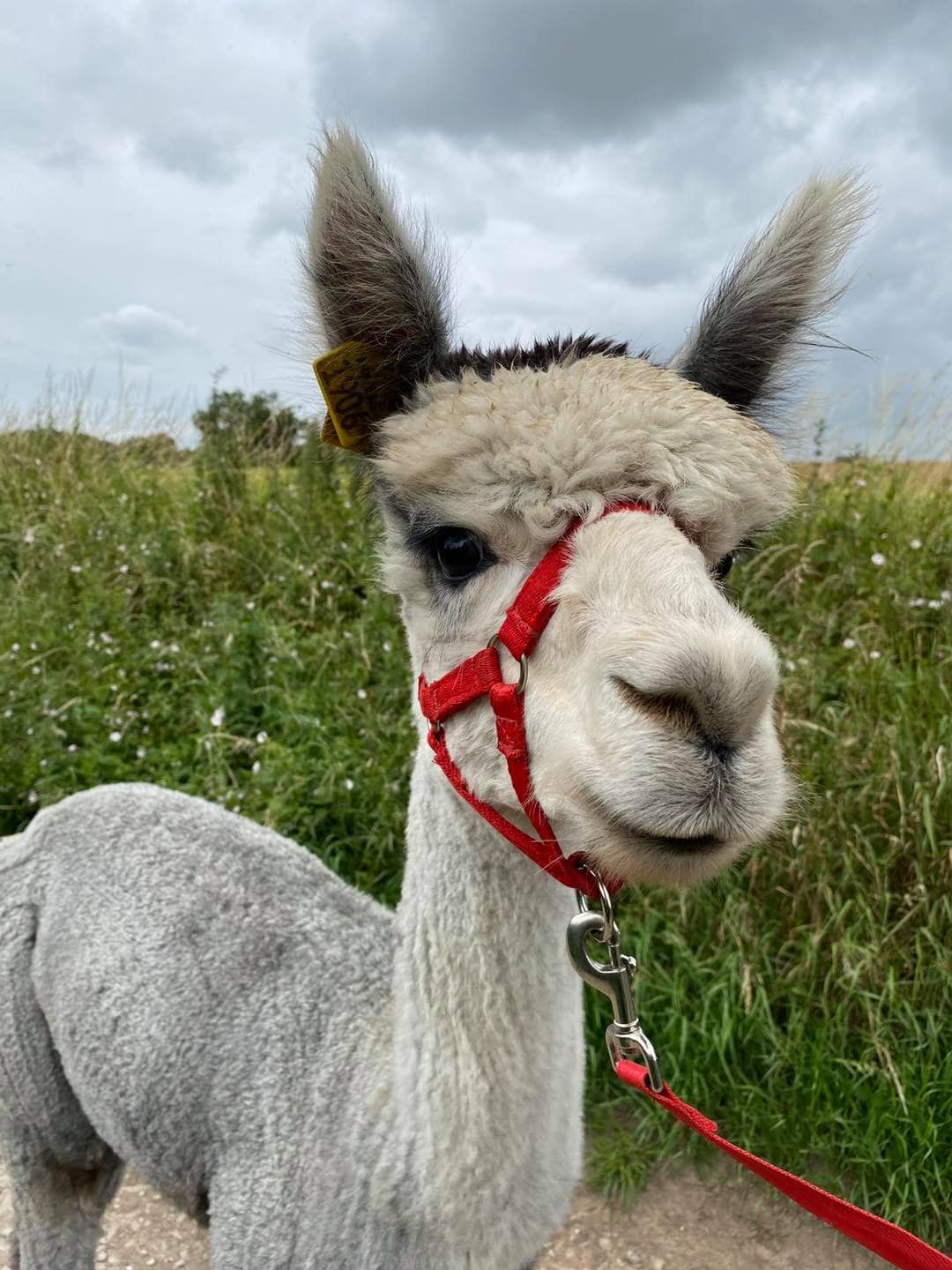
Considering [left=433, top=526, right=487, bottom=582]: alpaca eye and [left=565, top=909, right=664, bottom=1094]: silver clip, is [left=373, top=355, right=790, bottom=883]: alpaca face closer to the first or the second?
[left=433, top=526, right=487, bottom=582]: alpaca eye

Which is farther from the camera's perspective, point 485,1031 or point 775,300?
point 775,300

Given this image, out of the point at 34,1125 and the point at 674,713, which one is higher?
the point at 674,713

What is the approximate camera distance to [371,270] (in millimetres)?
1513

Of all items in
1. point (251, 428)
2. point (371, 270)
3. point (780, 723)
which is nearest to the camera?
point (371, 270)

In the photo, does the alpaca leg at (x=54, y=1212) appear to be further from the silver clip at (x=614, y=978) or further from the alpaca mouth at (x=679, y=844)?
the alpaca mouth at (x=679, y=844)

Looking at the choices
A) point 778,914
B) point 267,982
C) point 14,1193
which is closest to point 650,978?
point 778,914

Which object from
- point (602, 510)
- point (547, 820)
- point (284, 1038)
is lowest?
point (284, 1038)

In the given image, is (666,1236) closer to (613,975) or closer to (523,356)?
(613,975)

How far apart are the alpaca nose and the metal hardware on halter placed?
1.04ft

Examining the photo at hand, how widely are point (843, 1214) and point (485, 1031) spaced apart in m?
0.57

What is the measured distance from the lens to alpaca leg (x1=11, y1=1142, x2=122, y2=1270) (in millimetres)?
2152

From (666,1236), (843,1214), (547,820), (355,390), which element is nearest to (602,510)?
(547,820)

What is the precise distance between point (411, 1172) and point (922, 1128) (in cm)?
185

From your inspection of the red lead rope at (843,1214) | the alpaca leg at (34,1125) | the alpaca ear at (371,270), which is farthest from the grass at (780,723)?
the alpaca leg at (34,1125)
